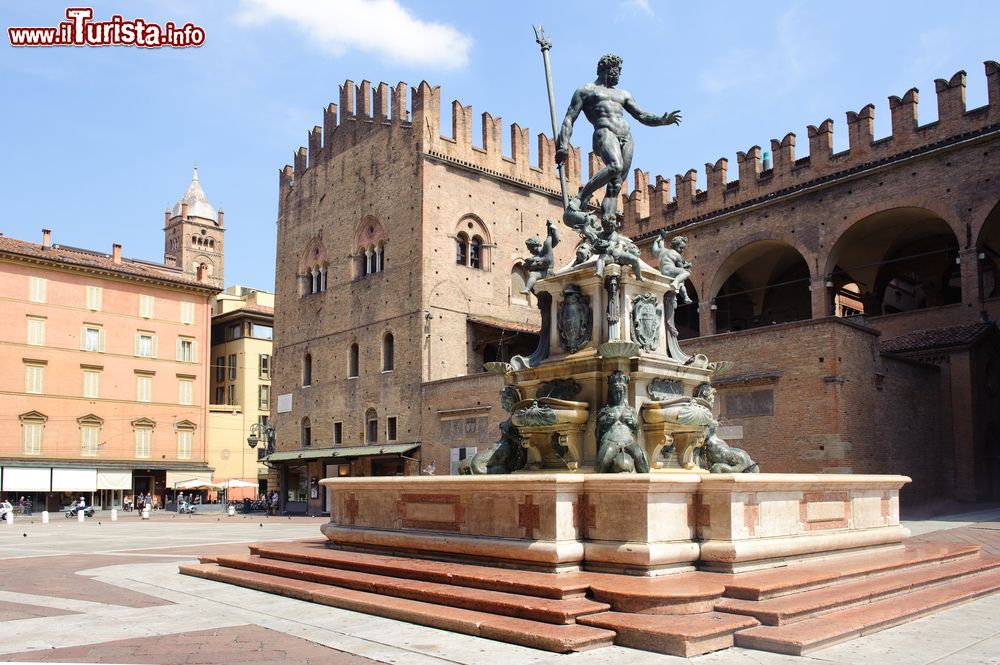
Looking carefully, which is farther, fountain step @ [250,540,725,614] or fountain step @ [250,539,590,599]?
fountain step @ [250,539,590,599]

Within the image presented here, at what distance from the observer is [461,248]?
120 feet

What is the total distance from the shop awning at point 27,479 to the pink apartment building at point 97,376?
48mm

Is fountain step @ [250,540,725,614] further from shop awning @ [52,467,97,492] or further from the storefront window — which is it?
shop awning @ [52,467,97,492]

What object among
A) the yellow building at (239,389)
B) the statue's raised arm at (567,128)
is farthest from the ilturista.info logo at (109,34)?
the yellow building at (239,389)

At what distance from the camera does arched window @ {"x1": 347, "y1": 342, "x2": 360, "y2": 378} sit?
38.4 meters

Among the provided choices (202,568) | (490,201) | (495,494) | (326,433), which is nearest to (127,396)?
(326,433)

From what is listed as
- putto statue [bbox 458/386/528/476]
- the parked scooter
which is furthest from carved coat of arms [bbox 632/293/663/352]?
the parked scooter

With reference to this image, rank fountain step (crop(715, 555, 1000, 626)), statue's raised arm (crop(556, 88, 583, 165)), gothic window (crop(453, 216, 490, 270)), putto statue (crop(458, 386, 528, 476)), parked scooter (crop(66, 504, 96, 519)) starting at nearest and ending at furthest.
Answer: fountain step (crop(715, 555, 1000, 626)), putto statue (crop(458, 386, 528, 476)), statue's raised arm (crop(556, 88, 583, 165)), gothic window (crop(453, 216, 490, 270)), parked scooter (crop(66, 504, 96, 519))

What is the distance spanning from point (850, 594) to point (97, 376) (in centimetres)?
4700

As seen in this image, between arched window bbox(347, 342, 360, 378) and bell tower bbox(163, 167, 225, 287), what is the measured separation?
6414 cm

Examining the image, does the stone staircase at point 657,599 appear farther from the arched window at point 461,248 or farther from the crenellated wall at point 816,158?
the arched window at point 461,248

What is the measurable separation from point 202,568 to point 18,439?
39.0m

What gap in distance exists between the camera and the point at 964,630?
21.1 ft

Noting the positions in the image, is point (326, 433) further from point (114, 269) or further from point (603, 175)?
point (603, 175)
